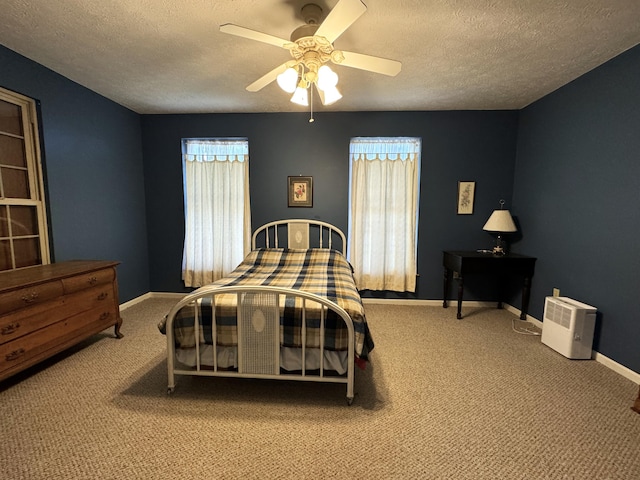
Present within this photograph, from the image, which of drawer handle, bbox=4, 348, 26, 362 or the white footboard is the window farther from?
the white footboard

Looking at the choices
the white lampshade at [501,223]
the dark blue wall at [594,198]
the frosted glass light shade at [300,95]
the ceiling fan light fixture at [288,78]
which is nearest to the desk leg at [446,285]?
the white lampshade at [501,223]

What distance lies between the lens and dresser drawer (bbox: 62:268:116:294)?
7.09 feet

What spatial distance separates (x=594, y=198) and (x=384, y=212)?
1925 mm

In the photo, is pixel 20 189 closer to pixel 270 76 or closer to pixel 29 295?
pixel 29 295

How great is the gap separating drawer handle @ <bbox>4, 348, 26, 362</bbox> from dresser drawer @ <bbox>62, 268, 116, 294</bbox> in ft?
1.45

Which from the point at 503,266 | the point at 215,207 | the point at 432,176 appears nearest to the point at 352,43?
the point at 432,176

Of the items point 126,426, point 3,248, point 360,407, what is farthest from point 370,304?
point 3,248

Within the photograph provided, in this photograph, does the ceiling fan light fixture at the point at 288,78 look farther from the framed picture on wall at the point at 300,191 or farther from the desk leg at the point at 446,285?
the desk leg at the point at 446,285

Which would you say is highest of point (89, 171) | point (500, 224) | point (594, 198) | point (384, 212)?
point (89, 171)

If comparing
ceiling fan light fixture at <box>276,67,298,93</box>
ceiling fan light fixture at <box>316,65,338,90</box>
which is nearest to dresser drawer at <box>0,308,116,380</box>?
ceiling fan light fixture at <box>276,67,298,93</box>

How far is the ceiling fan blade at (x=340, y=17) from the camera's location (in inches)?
47.8

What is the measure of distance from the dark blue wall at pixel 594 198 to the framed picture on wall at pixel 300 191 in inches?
101

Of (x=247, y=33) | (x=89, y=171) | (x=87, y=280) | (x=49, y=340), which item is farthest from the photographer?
(x=89, y=171)

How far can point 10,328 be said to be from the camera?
5.88 feet
